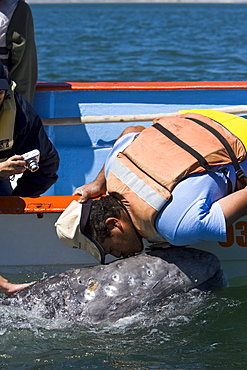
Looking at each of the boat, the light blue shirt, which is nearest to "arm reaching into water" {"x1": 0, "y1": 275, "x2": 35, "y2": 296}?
the light blue shirt

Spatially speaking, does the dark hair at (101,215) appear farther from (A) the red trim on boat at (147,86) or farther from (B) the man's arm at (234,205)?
(A) the red trim on boat at (147,86)

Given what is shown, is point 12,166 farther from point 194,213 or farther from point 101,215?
point 194,213

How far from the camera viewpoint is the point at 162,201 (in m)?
3.61

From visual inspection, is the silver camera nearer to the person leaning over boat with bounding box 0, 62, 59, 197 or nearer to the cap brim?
the person leaning over boat with bounding box 0, 62, 59, 197

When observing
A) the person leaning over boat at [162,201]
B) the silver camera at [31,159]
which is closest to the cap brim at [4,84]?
the silver camera at [31,159]

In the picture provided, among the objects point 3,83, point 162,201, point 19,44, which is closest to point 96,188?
point 162,201

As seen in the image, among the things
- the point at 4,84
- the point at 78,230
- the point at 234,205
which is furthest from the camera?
the point at 4,84

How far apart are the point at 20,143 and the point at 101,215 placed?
1.07 meters

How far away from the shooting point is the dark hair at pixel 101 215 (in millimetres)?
3766

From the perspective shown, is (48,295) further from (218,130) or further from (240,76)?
(240,76)

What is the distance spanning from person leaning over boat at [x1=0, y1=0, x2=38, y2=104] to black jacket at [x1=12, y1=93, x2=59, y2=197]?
3.50 ft

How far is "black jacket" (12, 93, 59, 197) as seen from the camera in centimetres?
441

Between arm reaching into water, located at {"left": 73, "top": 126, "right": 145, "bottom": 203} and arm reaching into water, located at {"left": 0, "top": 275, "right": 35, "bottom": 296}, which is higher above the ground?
arm reaching into water, located at {"left": 73, "top": 126, "right": 145, "bottom": 203}

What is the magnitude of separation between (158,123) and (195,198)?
2.08 feet
